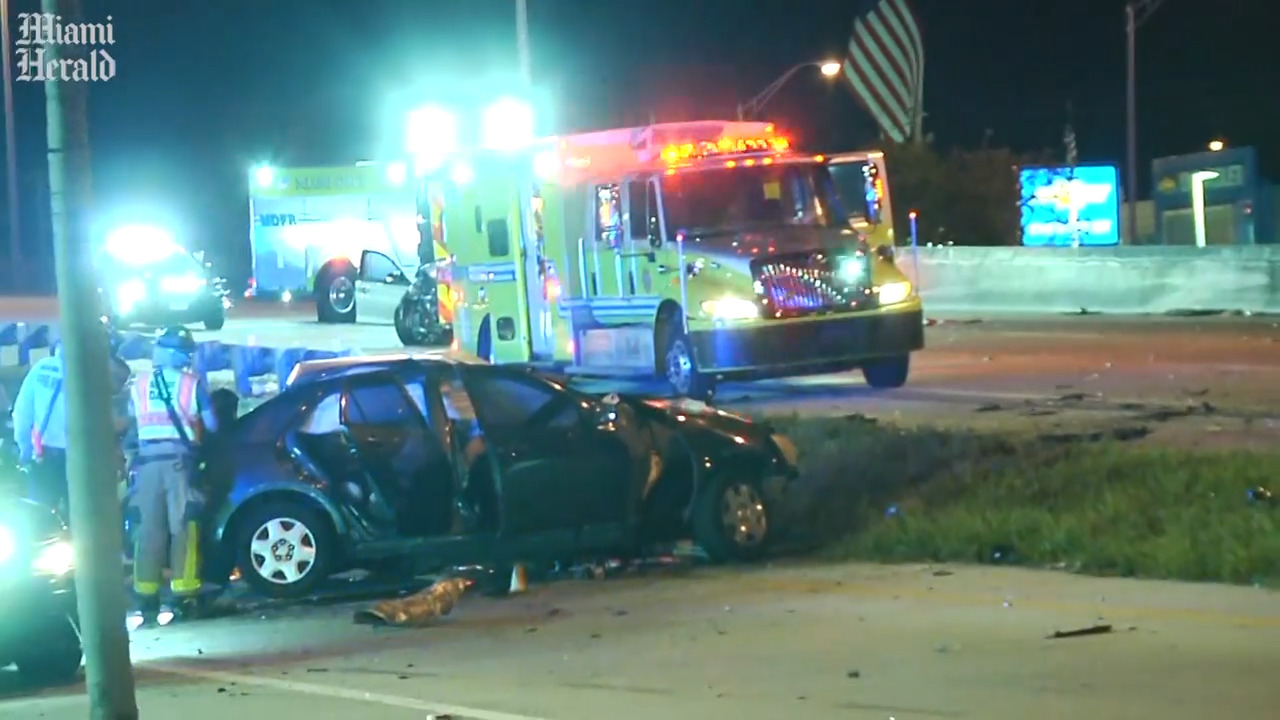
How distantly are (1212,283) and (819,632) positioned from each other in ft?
68.5

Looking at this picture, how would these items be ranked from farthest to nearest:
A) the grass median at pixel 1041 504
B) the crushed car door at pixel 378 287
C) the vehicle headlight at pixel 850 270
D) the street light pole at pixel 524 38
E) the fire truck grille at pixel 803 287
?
the crushed car door at pixel 378 287 < the street light pole at pixel 524 38 < the vehicle headlight at pixel 850 270 < the fire truck grille at pixel 803 287 < the grass median at pixel 1041 504

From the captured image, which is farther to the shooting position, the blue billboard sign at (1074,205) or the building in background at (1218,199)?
the blue billboard sign at (1074,205)

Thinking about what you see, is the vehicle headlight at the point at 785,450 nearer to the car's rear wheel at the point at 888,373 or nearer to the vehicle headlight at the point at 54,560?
the vehicle headlight at the point at 54,560

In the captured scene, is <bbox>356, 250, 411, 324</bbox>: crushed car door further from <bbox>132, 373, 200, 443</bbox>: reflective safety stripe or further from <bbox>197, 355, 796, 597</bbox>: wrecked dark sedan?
<bbox>132, 373, 200, 443</bbox>: reflective safety stripe

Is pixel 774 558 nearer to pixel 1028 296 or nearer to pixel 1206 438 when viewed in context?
pixel 1206 438

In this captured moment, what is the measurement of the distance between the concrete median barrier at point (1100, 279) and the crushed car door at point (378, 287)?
886 cm

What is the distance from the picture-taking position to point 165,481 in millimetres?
12180

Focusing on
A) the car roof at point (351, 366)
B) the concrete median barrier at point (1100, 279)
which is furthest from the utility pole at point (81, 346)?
the concrete median barrier at point (1100, 279)

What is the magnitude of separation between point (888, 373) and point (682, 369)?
7.23ft

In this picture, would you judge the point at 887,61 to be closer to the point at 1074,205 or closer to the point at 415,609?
the point at 1074,205

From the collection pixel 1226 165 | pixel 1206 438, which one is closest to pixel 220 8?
pixel 1226 165

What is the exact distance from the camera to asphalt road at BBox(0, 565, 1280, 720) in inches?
336

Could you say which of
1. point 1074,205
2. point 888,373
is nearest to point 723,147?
point 888,373

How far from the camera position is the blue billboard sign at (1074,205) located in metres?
39.0
